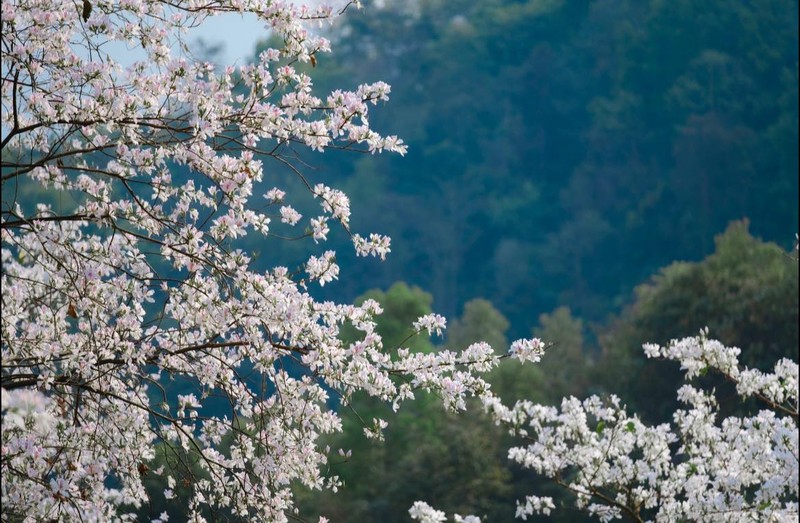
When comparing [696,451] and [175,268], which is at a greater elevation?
[696,451]

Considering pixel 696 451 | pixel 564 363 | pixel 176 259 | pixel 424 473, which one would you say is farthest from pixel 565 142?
pixel 176 259

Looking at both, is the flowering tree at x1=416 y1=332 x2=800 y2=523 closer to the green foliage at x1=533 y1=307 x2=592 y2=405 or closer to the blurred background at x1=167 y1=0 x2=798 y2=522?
the green foliage at x1=533 y1=307 x2=592 y2=405

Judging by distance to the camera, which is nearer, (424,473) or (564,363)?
(424,473)

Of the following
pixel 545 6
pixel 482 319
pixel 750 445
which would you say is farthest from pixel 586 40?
pixel 750 445

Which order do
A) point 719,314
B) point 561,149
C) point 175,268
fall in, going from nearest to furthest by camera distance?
point 175,268
point 719,314
point 561,149

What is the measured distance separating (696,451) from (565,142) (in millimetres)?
55729

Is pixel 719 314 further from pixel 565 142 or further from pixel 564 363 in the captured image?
pixel 565 142

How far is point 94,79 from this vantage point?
5777mm

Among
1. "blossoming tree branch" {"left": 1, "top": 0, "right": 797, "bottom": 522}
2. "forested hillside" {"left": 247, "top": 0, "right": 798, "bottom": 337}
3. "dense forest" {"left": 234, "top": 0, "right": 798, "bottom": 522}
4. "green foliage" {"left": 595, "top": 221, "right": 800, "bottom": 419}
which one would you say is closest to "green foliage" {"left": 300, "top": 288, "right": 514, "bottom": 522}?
"green foliage" {"left": 595, "top": 221, "right": 800, "bottom": 419}

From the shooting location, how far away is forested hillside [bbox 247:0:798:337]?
5475cm

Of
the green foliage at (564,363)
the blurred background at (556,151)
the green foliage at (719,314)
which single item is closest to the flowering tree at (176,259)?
the green foliage at (719,314)

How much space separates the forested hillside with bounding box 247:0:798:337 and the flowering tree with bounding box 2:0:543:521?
44.9m

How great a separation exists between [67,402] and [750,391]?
5283mm

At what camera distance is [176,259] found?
19.5 feet
